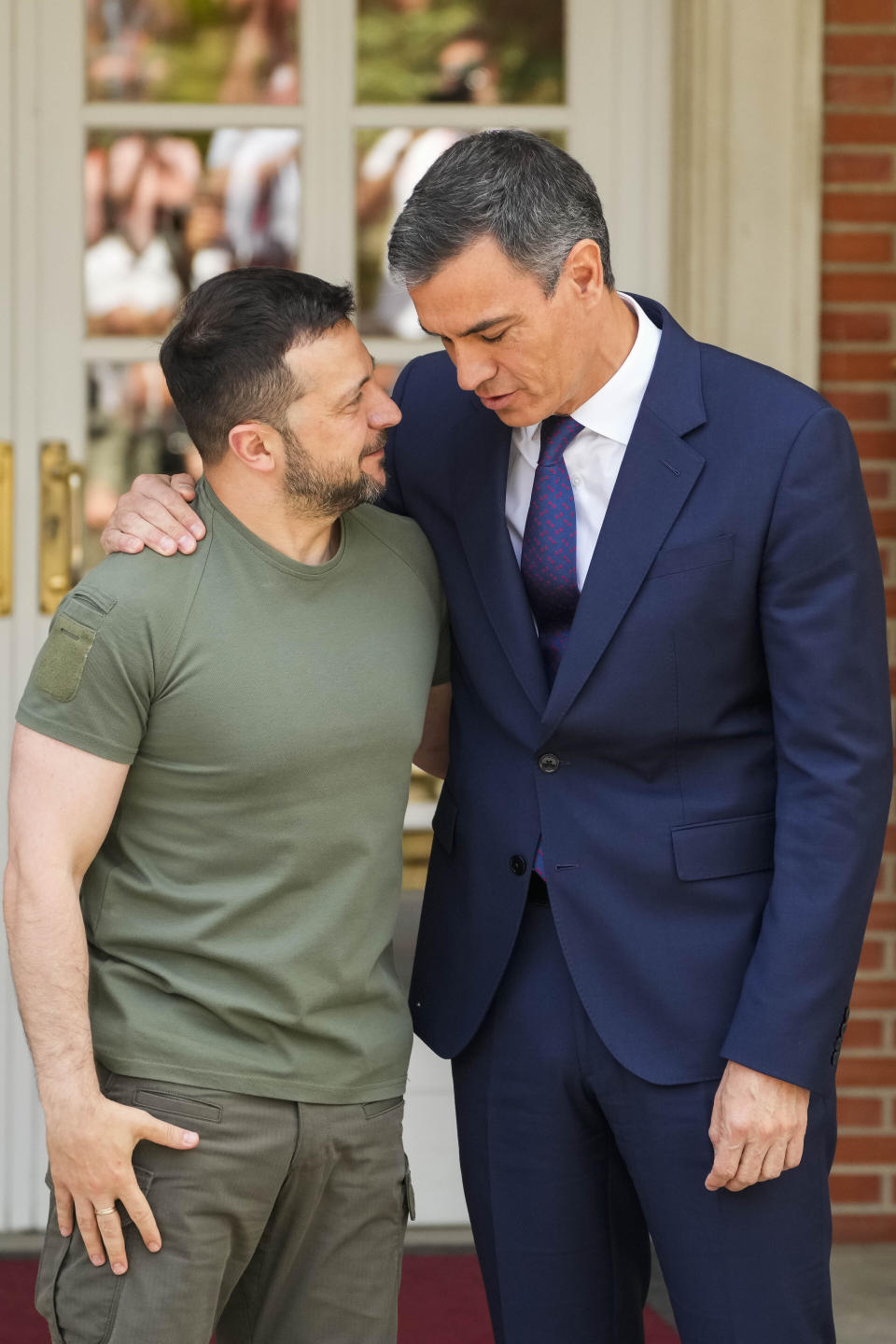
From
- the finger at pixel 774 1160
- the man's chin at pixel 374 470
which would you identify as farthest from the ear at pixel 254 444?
the finger at pixel 774 1160

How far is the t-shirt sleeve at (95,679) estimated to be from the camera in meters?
1.60

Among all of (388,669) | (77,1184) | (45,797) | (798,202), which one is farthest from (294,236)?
(77,1184)

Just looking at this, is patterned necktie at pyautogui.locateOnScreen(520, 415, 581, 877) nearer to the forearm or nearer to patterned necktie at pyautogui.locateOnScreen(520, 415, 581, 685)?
patterned necktie at pyautogui.locateOnScreen(520, 415, 581, 685)

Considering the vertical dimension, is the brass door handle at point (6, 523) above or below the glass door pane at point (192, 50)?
below

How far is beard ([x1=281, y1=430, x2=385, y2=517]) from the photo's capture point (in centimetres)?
172

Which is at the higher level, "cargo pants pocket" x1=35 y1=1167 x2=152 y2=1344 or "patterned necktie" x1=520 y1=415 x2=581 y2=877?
"patterned necktie" x1=520 y1=415 x2=581 y2=877

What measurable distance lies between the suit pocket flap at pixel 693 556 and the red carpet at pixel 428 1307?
1588mm

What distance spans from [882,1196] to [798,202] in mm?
1849

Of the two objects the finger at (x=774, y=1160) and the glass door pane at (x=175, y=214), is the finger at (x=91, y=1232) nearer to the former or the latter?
the finger at (x=774, y=1160)

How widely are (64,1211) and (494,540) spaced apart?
866 mm

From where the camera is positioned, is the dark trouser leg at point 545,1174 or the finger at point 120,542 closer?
the finger at point 120,542

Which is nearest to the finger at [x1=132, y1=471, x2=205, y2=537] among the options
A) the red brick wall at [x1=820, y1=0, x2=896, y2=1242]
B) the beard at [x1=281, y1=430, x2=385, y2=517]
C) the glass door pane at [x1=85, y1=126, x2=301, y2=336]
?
the beard at [x1=281, y1=430, x2=385, y2=517]

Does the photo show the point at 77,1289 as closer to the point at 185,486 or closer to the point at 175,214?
the point at 185,486

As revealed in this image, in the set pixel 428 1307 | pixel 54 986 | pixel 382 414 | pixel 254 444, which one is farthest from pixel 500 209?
pixel 428 1307
